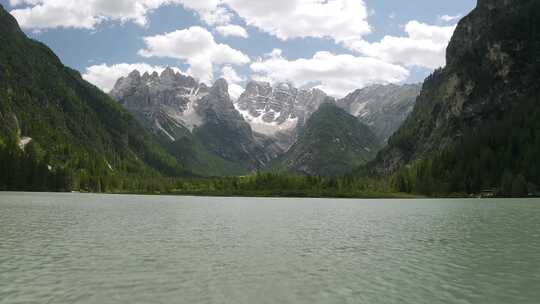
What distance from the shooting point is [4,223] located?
6562 cm

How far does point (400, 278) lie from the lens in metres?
32.9

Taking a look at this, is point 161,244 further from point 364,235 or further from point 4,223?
point 4,223

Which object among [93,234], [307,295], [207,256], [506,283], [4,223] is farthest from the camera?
[4,223]

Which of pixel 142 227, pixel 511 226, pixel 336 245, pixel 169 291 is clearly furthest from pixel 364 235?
pixel 169 291

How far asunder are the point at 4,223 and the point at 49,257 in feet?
106

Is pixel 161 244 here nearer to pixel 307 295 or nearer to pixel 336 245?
pixel 336 245

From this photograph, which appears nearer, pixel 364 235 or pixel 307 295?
pixel 307 295

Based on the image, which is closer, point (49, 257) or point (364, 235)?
point (49, 257)

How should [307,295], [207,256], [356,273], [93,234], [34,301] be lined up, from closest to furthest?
[34,301] < [307,295] < [356,273] < [207,256] < [93,234]

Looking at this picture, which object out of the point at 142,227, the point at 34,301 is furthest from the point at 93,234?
the point at 34,301

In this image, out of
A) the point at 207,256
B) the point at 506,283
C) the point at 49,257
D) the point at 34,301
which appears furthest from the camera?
the point at 207,256

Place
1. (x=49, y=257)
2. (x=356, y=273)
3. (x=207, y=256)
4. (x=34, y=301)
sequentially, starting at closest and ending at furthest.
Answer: (x=34, y=301), (x=356, y=273), (x=49, y=257), (x=207, y=256)

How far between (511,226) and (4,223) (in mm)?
71218

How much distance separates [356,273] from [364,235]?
83.7 ft
